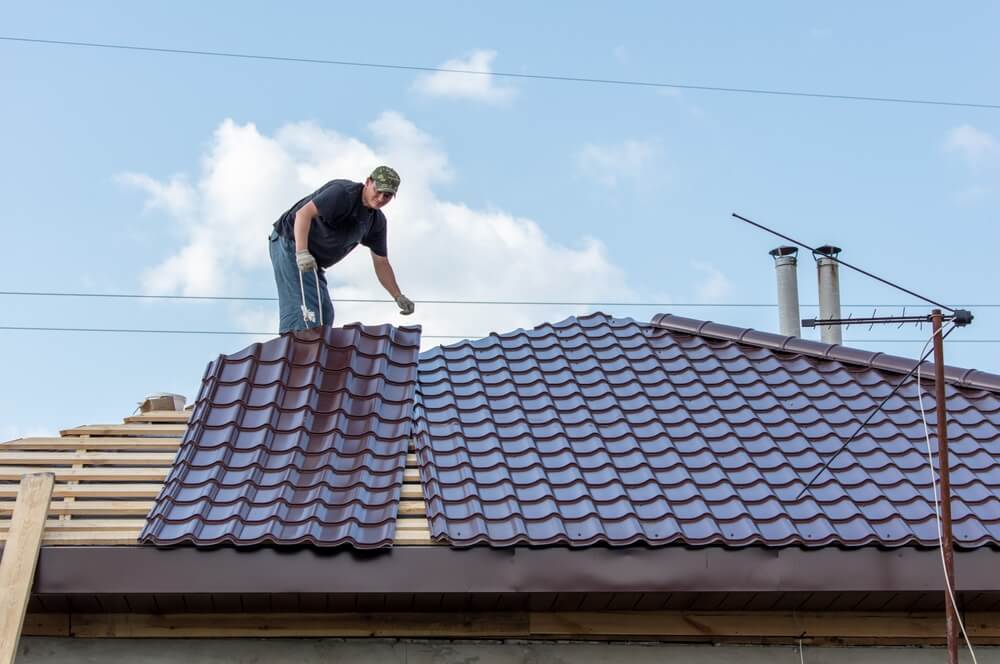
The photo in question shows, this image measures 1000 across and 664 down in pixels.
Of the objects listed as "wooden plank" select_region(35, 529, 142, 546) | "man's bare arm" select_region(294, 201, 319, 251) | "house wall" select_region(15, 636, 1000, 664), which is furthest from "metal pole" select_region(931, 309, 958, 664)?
"man's bare arm" select_region(294, 201, 319, 251)

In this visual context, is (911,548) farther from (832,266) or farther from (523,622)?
(832,266)

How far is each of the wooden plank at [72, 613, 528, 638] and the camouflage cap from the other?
3.41 meters

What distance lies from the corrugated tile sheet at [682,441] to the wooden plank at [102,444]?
1.47 meters

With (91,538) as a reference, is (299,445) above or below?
above

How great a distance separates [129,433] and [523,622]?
2.77 m

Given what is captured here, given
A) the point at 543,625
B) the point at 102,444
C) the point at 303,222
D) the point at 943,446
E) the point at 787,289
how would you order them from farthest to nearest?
the point at 787,289, the point at 303,222, the point at 102,444, the point at 543,625, the point at 943,446

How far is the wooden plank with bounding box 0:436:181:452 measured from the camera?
7012mm

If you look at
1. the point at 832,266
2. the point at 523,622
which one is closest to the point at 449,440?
the point at 523,622

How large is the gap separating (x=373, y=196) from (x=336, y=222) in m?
0.34

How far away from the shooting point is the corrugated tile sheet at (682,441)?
612 centimetres

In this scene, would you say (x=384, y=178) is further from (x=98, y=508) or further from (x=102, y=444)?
(x=98, y=508)

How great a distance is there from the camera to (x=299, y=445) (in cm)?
672

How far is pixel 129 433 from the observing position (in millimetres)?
7320

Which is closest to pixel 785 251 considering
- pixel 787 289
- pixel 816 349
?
pixel 787 289
